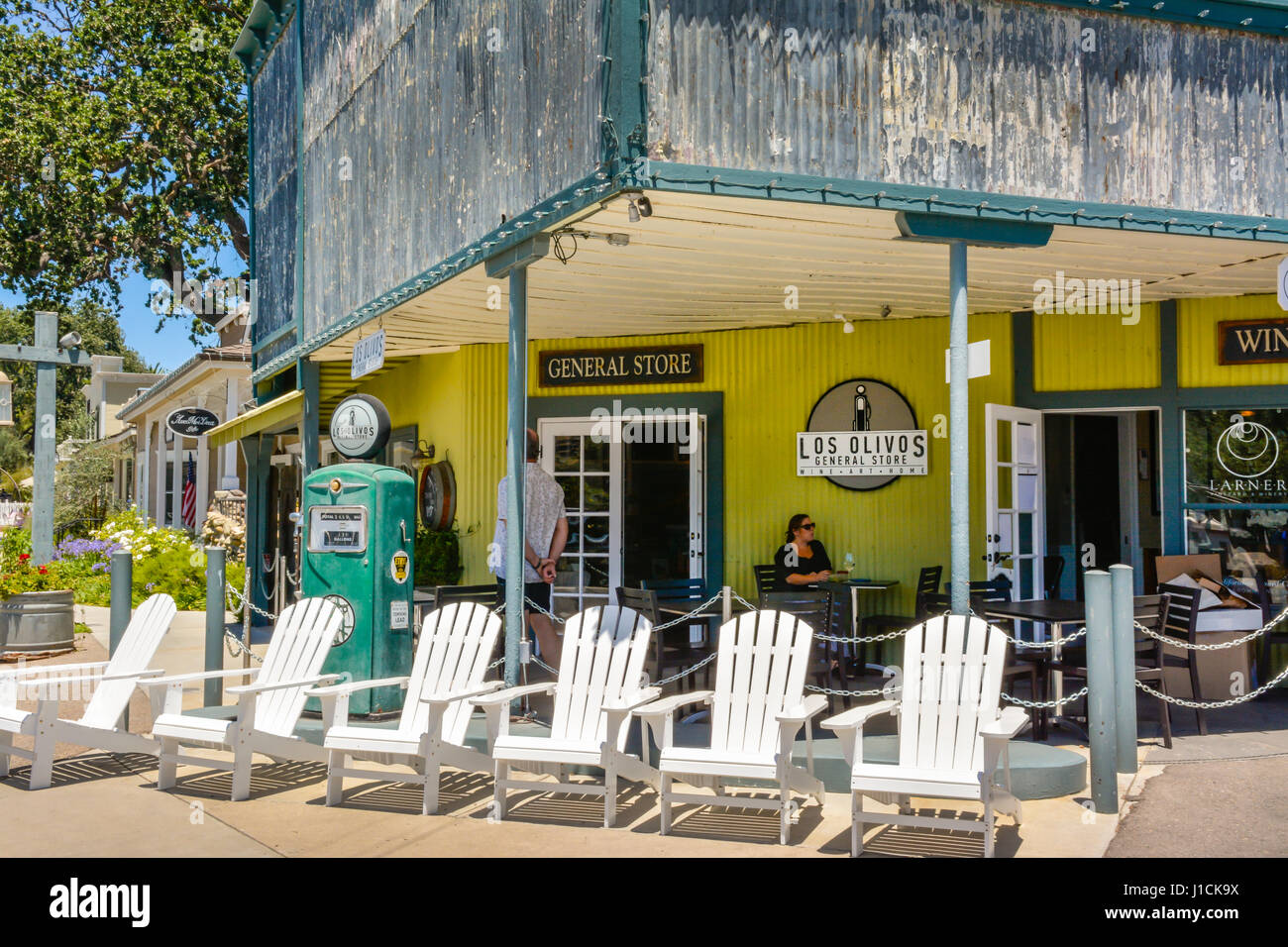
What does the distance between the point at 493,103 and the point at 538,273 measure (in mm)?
1028

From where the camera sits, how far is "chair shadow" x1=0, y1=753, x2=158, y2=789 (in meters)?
5.89

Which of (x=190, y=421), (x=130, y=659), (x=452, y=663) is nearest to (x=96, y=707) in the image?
(x=130, y=659)

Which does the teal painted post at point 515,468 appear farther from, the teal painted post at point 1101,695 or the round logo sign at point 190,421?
the round logo sign at point 190,421

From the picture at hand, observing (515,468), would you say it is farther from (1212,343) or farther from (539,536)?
(1212,343)

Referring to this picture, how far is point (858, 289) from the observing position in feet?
25.4

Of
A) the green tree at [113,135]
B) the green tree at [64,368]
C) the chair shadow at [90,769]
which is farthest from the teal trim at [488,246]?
the green tree at [64,368]

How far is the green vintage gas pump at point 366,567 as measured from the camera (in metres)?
6.63

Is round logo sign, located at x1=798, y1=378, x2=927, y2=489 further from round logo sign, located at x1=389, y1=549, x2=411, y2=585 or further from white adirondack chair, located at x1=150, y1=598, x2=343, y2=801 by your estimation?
white adirondack chair, located at x1=150, y1=598, x2=343, y2=801

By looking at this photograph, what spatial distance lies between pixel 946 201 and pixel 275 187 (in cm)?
783

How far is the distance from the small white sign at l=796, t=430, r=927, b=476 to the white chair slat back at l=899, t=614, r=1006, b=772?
3.97m

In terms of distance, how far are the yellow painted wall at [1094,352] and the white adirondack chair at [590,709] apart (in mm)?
4493

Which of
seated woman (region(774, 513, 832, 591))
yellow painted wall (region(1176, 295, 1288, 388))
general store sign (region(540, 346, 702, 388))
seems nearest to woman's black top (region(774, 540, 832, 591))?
seated woman (region(774, 513, 832, 591))

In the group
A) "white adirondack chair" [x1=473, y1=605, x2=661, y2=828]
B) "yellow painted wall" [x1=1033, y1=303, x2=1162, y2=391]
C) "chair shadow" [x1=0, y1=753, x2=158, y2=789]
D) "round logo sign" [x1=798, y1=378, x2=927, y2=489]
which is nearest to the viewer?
"white adirondack chair" [x1=473, y1=605, x2=661, y2=828]

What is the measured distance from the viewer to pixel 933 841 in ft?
15.8
